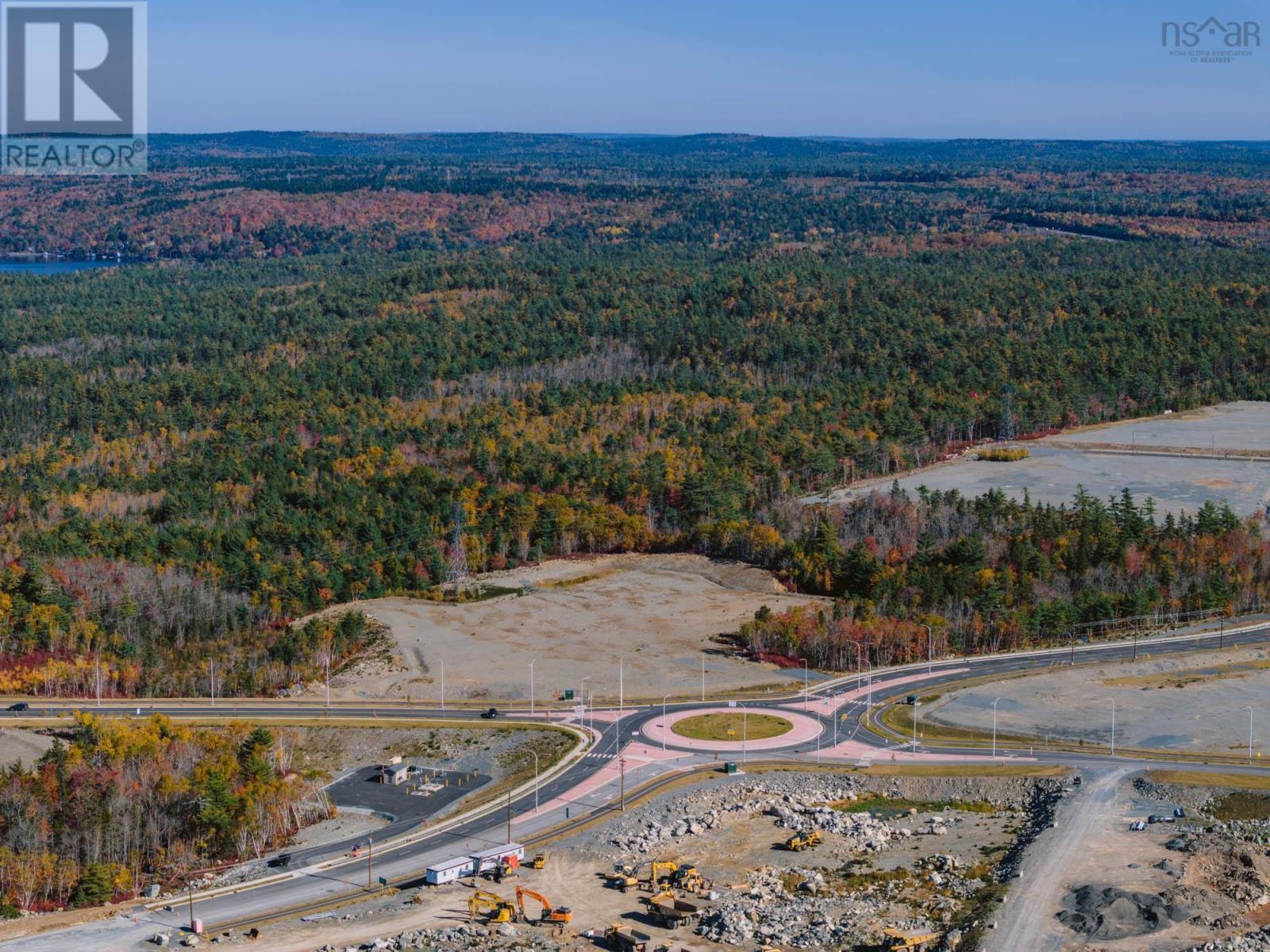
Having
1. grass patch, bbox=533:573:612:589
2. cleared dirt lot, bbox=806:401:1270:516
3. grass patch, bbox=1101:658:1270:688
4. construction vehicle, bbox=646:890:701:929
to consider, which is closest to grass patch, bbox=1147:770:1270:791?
grass patch, bbox=1101:658:1270:688

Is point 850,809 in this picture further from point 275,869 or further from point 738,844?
point 275,869

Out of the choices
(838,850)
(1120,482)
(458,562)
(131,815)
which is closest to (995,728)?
(838,850)

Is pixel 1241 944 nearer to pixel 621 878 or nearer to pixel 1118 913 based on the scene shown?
pixel 1118 913

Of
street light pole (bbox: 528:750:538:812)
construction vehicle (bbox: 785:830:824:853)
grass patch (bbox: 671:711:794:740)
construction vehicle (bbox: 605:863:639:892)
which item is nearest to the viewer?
construction vehicle (bbox: 605:863:639:892)

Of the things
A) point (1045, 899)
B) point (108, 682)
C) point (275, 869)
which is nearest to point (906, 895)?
point (1045, 899)

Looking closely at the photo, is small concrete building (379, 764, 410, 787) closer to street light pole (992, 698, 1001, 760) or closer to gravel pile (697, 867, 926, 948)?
gravel pile (697, 867, 926, 948)

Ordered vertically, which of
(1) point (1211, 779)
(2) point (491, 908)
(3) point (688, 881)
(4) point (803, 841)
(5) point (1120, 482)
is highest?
(5) point (1120, 482)

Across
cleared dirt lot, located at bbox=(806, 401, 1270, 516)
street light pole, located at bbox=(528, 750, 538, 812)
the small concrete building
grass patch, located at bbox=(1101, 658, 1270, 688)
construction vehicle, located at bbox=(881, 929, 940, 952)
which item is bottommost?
the small concrete building
